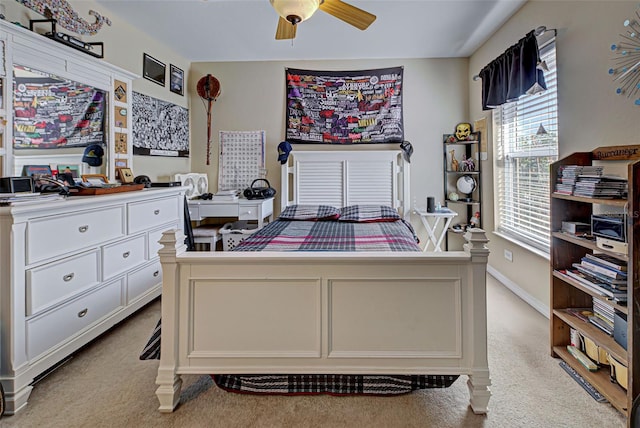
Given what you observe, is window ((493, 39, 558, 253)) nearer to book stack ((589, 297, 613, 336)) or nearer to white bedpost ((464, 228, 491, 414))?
book stack ((589, 297, 613, 336))

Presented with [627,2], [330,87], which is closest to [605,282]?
[627,2]

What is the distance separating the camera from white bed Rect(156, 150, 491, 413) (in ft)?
4.96

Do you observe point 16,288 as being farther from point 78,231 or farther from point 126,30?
point 126,30

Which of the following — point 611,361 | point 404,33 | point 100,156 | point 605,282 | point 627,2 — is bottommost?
point 611,361

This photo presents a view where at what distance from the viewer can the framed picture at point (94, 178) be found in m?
2.56

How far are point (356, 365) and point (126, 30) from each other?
3528mm

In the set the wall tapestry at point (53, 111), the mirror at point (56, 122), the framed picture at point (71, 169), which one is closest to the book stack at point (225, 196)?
the mirror at point (56, 122)

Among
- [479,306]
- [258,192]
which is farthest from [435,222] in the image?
[479,306]

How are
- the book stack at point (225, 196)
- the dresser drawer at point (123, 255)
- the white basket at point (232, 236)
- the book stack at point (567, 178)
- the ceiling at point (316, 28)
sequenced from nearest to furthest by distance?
1. the book stack at point (567, 178)
2. the dresser drawer at point (123, 255)
3. the ceiling at point (316, 28)
4. the white basket at point (232, 236)
5. the book stack at point (225, 196)

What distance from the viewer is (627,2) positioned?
181cm

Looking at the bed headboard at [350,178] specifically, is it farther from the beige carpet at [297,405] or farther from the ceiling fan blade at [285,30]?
the beige carpet at [297,405]

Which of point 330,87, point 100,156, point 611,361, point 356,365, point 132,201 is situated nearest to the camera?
point 356,365

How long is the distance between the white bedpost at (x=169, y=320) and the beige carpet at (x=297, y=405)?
113 mm

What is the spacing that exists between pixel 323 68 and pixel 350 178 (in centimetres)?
141
